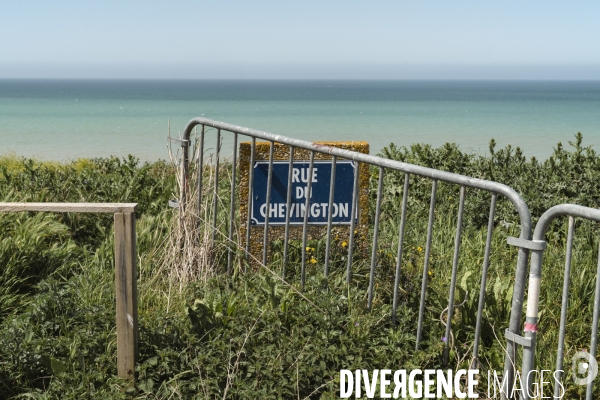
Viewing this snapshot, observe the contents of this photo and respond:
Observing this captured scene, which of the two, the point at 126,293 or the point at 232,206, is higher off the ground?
the point at 232,206

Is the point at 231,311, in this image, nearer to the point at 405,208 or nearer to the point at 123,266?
the point at 123,266

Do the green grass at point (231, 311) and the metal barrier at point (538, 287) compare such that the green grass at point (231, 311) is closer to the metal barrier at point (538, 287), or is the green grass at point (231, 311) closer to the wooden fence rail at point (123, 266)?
the wooden fence rail at point (123, 266)

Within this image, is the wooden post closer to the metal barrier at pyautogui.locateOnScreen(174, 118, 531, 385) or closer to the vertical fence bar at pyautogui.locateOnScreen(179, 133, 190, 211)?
the metal barrier at pyautogui.locateOnScreen(174, 118, 531, 385)

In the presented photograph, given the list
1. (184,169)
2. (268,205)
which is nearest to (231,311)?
(268,205)

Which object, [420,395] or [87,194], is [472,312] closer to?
[420,395]

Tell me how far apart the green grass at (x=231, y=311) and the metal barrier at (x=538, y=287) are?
0.84ft

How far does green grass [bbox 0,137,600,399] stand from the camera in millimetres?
3629

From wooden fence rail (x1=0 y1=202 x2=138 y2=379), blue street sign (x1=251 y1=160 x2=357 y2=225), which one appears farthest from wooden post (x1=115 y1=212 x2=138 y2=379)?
blue street sign (x1=251 y1=160 x2=357 y2=225)

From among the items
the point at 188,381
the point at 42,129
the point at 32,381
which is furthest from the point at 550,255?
the point at 42,129

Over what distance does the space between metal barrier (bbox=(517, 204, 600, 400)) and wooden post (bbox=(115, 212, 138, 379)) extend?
1.94 meters

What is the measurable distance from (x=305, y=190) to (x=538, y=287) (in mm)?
2085

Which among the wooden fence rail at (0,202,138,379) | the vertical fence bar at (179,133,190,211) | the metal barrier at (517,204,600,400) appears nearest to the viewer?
the metal barrier at (517,204,600,400)

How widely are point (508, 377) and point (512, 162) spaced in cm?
465

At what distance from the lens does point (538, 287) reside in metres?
3.24
